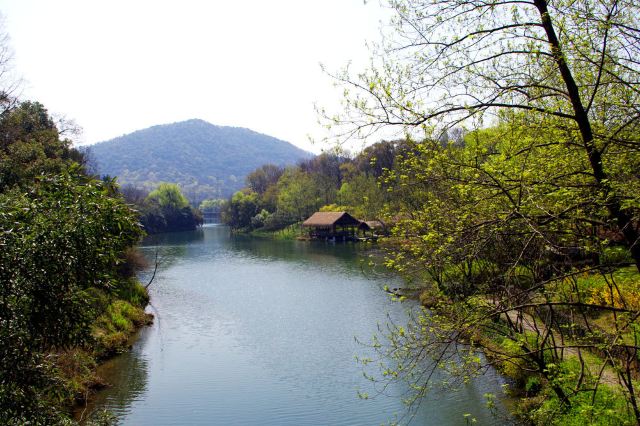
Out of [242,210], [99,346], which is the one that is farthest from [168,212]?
[99,346]

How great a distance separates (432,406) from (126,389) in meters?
8.11

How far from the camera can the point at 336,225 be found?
55.8 m

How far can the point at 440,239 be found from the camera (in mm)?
5625

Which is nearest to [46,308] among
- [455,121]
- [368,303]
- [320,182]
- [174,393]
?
[455,121]

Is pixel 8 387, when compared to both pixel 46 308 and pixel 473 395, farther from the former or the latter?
pixel 473 395

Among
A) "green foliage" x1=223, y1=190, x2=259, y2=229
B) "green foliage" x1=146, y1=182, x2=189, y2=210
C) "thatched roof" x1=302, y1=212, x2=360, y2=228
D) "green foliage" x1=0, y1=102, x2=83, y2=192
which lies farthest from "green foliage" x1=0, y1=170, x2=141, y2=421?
"green foliage" x1=146, y1=182, x2=189, y2=210

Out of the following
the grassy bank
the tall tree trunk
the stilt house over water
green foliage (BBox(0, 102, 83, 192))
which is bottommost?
the grassy bank

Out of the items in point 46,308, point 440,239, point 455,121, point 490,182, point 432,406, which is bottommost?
point 432,406

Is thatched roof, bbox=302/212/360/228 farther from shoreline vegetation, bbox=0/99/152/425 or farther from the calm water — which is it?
shoreline vegetation, bbox=0/99/152/425

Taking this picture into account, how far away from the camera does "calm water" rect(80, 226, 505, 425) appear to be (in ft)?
38.2

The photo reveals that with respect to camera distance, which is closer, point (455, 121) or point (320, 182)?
point (455, 121)

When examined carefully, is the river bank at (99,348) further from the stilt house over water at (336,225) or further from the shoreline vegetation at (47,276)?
the stilt house over water at (336,225)

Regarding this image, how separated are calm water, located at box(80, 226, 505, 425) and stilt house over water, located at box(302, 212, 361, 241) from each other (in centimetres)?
2501

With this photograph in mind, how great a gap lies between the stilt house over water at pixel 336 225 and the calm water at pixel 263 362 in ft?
82.1
